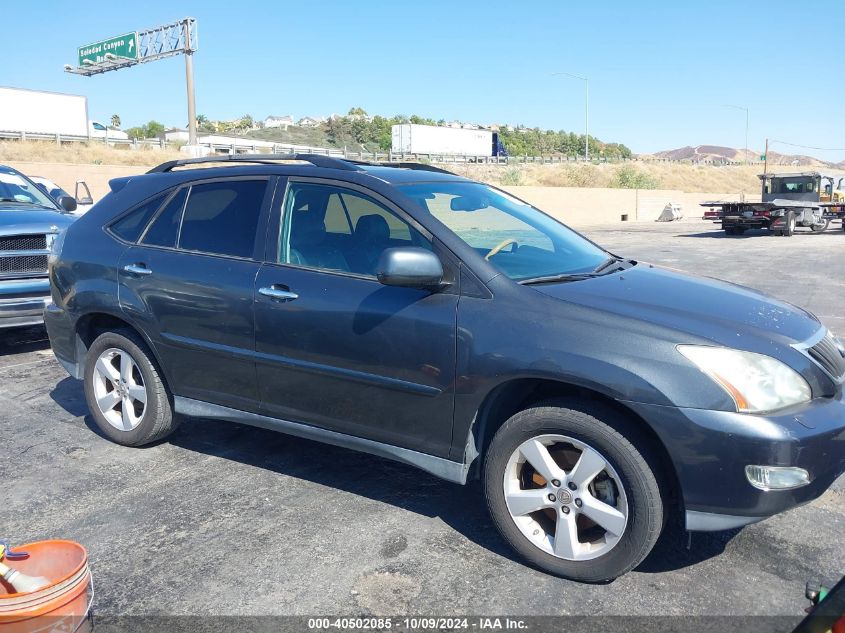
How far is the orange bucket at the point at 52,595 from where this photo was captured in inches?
96.5

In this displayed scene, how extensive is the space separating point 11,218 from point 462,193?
5275mm

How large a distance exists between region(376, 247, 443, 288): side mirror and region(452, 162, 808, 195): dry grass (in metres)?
40.3

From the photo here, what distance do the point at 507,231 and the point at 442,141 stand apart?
60.6 metres

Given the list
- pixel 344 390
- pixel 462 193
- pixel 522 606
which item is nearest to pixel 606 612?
pixel 522 606

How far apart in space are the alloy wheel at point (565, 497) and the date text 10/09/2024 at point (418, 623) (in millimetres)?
433

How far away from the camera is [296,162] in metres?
4.53

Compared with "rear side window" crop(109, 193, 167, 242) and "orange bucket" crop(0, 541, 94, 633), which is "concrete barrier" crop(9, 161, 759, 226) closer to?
"rear side window" crop(109, 193, 167, 242)

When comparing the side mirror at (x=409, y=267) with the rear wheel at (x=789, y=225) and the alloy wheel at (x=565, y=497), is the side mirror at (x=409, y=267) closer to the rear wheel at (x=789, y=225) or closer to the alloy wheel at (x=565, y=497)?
the alloy wheel at (x=565, y=497)

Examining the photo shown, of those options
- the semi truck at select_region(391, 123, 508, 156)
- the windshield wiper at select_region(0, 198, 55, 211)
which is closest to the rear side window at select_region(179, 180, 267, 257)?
the windshield wiper at select_region(0, 198, 55, 211)

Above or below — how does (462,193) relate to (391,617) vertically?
above

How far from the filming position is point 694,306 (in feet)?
11.0

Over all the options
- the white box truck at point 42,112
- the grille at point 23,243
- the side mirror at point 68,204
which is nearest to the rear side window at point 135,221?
the grille at point 23,243

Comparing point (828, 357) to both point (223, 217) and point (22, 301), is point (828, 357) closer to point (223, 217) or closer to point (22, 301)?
point (223, 217)

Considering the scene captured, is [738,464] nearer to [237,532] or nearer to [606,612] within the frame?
[606,612]
